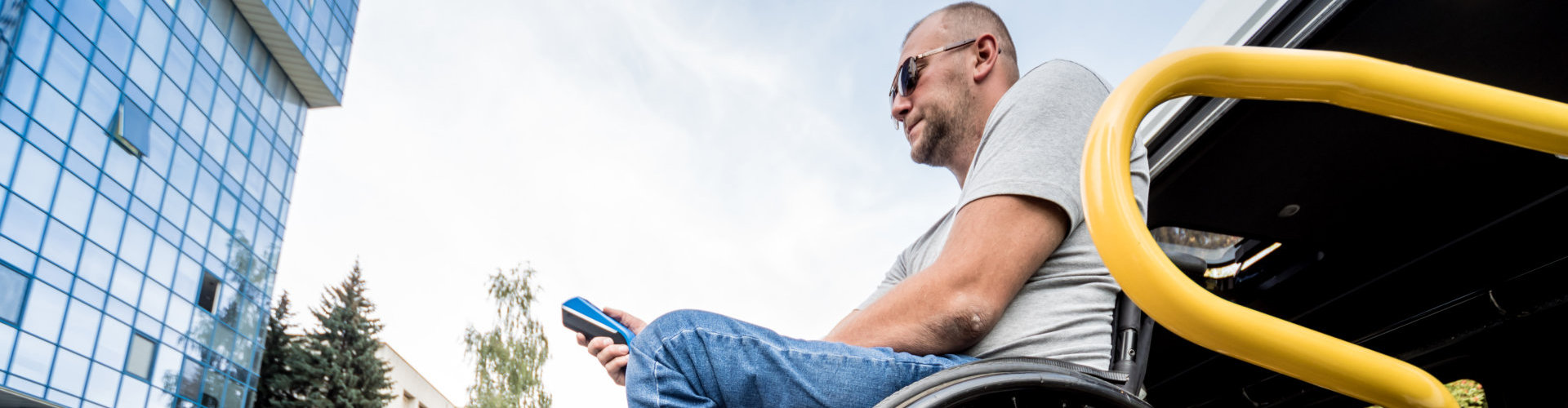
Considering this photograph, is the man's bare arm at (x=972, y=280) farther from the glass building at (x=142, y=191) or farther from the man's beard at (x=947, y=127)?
the glass building at (x=142, y=191)

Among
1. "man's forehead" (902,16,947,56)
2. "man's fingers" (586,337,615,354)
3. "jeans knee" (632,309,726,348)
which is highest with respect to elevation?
"man's forehead" (902,16,947,56)

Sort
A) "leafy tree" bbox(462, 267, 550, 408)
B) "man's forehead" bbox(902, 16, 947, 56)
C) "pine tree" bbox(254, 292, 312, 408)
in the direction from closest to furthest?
"man's forehead" bbox(902, 16, 947, 56) < "leafy tree" bbox(462, 267, 550, 408) < "pine tree" bbox(254, 292, 312, 408)

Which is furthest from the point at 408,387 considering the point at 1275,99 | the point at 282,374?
the point at 1275,99

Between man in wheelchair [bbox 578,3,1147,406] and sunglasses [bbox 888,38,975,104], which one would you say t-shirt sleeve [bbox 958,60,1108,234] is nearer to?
man in wheelchair [bbox 578,3,1147,406]

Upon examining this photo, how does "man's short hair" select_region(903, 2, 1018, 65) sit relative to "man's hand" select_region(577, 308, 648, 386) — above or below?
above

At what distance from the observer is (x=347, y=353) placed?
3136 centimetres

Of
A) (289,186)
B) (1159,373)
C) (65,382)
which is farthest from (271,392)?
(1159,373)

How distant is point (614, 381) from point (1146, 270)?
1180mm

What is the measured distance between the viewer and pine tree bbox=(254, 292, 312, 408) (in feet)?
100

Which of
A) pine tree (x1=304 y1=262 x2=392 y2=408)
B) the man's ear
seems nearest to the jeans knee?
the man's ear

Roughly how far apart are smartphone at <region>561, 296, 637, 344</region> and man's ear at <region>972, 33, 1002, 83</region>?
0.96 meters

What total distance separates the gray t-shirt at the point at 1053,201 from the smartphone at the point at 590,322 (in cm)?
67

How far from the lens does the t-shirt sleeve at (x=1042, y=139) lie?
4.40 ft

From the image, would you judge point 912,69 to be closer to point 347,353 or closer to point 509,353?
point 509,353
